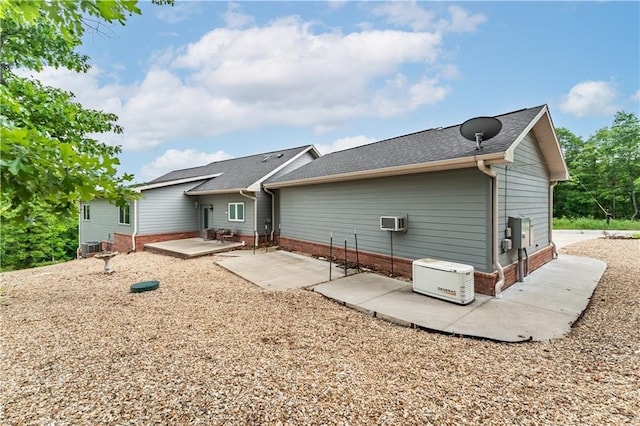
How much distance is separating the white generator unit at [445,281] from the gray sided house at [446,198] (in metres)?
0.73

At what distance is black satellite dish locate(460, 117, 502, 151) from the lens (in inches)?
224

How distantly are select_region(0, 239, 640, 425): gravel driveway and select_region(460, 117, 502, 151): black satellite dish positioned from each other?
11.8ft

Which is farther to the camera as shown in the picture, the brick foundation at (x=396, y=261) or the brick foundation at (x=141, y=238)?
the brick foundation at (x=141, y=238)

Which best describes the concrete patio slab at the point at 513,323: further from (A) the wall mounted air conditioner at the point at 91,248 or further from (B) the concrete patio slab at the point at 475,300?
(A) the wall mounted air conditioner at the point at 91,248

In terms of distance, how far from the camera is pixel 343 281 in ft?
22.3

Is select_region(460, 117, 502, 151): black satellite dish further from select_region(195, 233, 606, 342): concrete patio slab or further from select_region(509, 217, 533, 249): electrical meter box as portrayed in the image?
select_region(195, 233, 606, 342): concrete patio slab

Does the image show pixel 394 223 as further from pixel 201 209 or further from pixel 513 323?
pixel 201 209

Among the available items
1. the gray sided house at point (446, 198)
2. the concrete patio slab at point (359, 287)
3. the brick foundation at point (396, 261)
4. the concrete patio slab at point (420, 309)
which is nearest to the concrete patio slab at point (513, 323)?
the concrete patio slab at point (420, 309)

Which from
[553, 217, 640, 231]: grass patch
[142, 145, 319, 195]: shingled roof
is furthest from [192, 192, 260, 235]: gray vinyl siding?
[553, 217, 640, 231]: grass patch

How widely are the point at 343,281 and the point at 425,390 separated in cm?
411

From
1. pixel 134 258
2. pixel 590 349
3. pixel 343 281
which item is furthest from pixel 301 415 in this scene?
pixel 134 258

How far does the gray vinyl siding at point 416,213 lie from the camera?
19.0 ft

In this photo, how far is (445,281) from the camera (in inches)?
Result: 209

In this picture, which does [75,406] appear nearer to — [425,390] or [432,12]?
[425,390]
